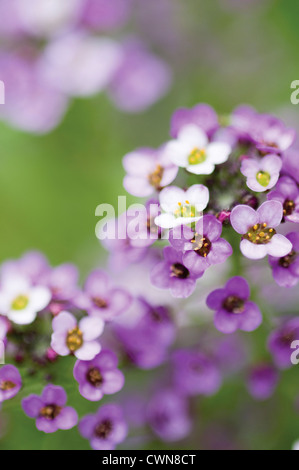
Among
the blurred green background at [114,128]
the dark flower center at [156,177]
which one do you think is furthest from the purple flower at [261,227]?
the blurred green background at [114,128]

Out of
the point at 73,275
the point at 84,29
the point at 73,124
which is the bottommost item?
the point at 73,275

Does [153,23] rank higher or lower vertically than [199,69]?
higher

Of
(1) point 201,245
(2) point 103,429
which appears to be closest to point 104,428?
(2) point 103,429

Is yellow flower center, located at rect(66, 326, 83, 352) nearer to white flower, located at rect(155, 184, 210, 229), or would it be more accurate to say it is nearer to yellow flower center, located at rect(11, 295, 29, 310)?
yellow flower center, located at rect(11, 295, 29, 310)

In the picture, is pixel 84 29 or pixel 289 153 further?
pixel 84 29

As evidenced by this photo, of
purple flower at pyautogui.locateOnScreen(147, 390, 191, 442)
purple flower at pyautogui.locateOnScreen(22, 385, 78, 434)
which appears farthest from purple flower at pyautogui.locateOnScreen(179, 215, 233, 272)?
purple flower at pyautogui.locateOnScreen(147, 390, 191, 442)

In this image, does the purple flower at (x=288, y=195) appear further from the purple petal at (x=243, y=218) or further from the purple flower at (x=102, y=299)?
the purple flower at (x=102, y=299)
